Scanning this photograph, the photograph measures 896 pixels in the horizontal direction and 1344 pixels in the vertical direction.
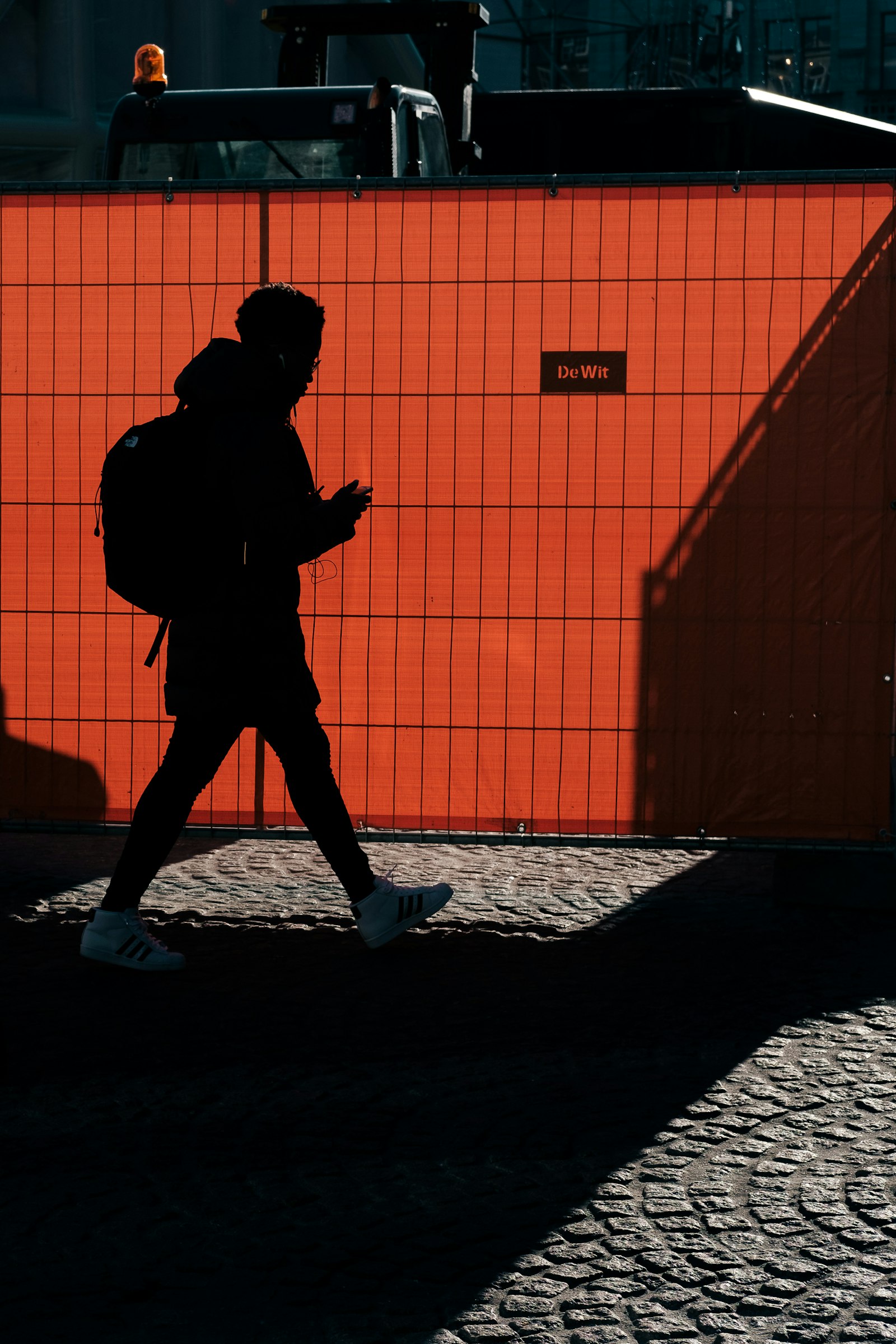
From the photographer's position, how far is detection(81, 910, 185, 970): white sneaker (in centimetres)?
502

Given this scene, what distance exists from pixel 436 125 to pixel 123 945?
24.1 ft

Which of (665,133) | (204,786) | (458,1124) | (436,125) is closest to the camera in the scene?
(458,1124)

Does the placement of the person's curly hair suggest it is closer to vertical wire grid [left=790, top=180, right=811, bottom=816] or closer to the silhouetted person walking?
the silhouetted person walking

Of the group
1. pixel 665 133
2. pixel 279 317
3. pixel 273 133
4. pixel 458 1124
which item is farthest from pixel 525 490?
pixel 665 133

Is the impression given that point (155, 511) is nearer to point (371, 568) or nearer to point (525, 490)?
point (371, 568)

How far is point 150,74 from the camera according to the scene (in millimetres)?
10266

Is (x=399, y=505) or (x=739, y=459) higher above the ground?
(x=739, y=459)

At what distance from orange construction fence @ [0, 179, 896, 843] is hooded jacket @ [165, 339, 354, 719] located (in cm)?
78

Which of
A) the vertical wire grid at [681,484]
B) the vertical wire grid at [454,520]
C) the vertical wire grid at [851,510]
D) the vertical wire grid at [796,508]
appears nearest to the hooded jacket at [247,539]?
the vertical wire grid at [454,520]

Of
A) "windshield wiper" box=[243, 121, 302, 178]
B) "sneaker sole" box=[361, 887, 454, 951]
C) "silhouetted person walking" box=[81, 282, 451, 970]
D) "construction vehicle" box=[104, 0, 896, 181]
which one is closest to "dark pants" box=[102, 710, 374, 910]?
"silhouetted person walking" box=[81, 282, 451, 970]

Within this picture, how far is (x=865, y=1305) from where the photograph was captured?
10.0 feet

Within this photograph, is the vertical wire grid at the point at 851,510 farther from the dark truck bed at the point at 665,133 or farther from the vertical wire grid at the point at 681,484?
the dark truck bed at the point at 665,133

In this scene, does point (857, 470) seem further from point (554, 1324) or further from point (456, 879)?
point (554, 1324)

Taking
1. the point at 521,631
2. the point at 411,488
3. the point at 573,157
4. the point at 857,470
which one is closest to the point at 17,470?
the point at 411,488
